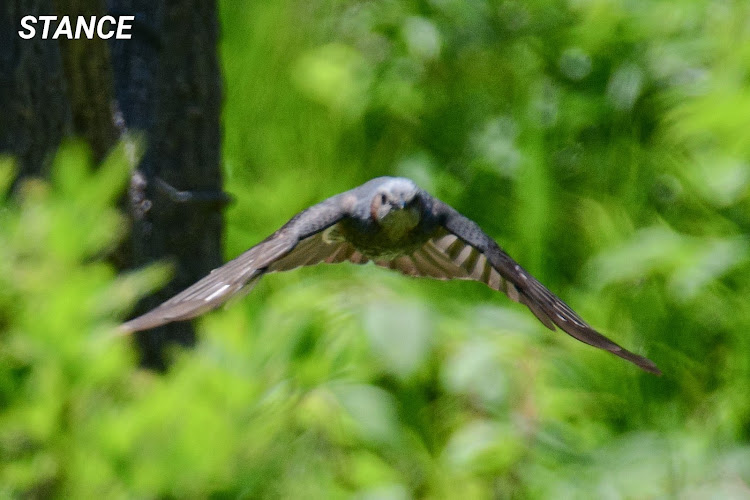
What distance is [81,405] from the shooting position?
0.94m

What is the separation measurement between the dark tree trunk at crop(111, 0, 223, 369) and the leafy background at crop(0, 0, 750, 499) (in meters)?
0.07

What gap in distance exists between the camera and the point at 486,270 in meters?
1.62

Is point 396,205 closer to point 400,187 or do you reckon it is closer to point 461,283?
point 400,187

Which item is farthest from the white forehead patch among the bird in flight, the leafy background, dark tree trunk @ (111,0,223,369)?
dark tree trunk @ (111,0,223,369)

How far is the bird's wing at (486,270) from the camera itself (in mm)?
1218

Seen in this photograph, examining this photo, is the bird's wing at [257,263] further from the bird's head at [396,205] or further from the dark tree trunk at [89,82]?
the dark tree trunk at [89,82]

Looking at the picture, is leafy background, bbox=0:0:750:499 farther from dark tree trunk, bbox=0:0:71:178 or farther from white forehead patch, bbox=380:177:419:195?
white forehead patch, bbox=380:177:419:195

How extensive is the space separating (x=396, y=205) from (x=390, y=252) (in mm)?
Answer: 124

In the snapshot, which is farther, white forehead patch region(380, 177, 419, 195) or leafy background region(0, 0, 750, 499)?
white forehead patch region(380, 177, 419, 195)

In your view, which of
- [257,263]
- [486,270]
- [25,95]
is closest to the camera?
[257,263]

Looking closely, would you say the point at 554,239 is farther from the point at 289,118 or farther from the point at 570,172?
the point at 289,118

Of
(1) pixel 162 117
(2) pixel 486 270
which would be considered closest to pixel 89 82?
(1) pixel 162 117

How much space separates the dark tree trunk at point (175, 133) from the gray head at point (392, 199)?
14.9 inches

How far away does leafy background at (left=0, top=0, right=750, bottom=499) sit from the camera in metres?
1.03
